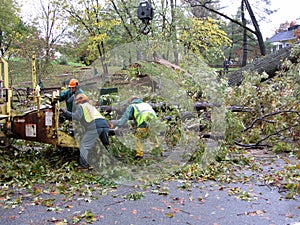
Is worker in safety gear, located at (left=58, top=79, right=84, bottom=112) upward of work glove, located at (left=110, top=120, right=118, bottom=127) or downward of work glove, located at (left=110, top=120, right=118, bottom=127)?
upward

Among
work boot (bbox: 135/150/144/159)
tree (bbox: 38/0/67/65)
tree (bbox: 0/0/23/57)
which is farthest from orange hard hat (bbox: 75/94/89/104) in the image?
tree (bbox: 0/0/23/57)

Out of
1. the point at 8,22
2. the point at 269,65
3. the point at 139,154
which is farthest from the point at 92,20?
the point at 139,154

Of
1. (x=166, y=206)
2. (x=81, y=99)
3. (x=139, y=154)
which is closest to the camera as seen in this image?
(x=166, y=206)

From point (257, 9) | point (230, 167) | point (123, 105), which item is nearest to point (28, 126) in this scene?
point (123, 105)

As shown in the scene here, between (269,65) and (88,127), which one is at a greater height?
(269,65)

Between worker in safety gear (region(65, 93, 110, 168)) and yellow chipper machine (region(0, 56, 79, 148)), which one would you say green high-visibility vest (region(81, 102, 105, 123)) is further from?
yellow chipper machine (region(0, 56, 79, 148))

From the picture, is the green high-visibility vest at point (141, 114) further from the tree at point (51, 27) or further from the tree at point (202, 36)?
the tree at point (51, 27)

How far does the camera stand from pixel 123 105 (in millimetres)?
7281

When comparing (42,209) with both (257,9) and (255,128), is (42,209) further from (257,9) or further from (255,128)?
(257,9)

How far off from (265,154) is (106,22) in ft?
30.6

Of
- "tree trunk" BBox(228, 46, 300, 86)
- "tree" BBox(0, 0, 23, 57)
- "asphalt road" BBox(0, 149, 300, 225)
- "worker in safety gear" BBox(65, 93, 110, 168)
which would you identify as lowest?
"asphalt road" BBox(0, 149, 300, 225)

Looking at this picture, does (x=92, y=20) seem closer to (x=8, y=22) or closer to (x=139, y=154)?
(x=8, y=22)

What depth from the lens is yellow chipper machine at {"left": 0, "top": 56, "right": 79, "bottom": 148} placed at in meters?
6.05

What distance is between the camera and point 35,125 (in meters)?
6.12
